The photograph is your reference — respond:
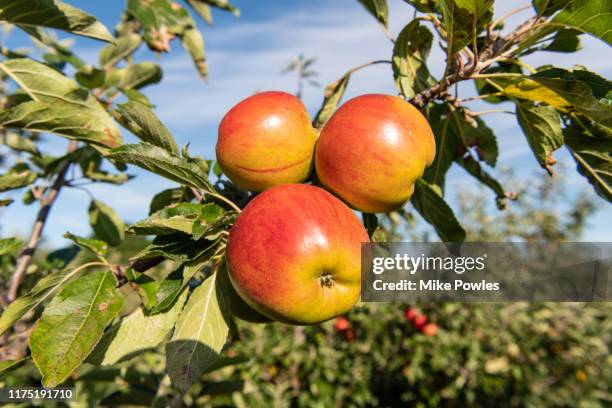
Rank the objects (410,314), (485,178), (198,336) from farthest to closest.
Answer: (410,314)
(485,178)
(198,336)

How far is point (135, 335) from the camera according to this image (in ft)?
3.38

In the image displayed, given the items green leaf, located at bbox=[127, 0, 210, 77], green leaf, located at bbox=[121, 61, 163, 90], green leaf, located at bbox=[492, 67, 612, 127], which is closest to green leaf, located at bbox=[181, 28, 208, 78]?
green leaf, located at bbox=[127, 0, 210, 77]

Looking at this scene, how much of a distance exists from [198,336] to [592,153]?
1.02 meters

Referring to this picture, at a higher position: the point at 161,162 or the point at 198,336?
the point at 161,162

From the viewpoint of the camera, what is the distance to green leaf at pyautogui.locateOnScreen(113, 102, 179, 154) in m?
1.05

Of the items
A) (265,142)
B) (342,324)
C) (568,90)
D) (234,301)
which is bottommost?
(342,324)

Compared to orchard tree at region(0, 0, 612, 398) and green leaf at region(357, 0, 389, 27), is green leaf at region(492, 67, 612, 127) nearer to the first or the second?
orchard tree at region(0, 0, 612, 398)

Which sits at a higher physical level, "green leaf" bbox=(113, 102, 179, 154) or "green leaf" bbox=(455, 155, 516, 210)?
"green leaf" bbox=(113, 102, 179, 154)

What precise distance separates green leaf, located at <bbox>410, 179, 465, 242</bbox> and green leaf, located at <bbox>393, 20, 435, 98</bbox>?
9.6 inches

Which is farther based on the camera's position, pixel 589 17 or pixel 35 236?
pixel 35 236

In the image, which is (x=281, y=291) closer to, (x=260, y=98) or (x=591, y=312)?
(x=260, y=98)

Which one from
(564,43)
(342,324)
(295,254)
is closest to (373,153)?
(295,254)

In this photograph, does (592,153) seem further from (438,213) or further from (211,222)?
(211,222)

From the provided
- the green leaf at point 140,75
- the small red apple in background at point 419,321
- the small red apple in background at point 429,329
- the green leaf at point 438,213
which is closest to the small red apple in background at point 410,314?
the small red apple in background at point 419,321
